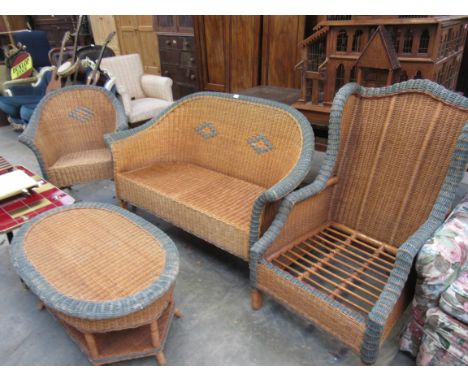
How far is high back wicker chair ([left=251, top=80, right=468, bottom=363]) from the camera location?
4.40ft

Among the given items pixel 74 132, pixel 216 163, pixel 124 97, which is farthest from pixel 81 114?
pixel 216 163

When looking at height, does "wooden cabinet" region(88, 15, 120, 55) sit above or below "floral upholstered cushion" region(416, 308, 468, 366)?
above

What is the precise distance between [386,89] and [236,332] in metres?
1.27

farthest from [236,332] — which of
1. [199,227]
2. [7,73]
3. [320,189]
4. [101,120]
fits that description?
[7,73]

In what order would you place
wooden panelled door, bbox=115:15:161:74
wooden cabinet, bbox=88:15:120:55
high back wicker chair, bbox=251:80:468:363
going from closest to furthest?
high back wicker chair, bbox=251:80:468:363
wooden panelled door, bbox=115:15:161:74
wooden cabinet, bbox=88:15:120:55

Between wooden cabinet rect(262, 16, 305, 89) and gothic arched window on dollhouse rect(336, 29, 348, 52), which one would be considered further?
wooden cabinet rect(262, 16, 305, 89)

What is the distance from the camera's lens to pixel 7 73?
4.37 metres

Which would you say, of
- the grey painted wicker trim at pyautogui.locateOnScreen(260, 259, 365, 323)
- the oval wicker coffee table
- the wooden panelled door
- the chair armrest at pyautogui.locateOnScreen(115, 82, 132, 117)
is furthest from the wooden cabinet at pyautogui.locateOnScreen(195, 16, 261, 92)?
the grey painted wicker trim at pyautogui.locateOnScreen(260, 259, 365, 323)

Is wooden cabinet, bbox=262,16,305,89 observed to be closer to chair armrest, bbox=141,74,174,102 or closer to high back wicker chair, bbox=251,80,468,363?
chair armrest, bbox=141,74,174,102

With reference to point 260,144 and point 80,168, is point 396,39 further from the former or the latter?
point 80,168

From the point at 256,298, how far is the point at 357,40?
1.44 m

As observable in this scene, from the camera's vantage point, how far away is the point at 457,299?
121cm

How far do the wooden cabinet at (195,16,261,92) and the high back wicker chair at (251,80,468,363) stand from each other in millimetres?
2483

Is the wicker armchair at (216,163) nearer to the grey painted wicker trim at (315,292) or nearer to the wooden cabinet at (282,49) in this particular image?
the grey painted wicker trim at (315,292)
